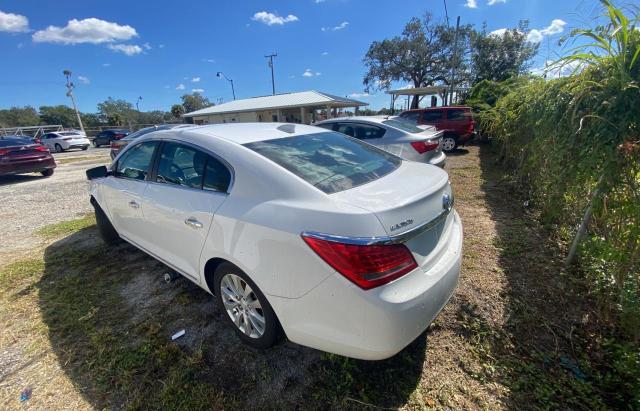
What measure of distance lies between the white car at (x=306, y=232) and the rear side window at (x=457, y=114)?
964 centimetres

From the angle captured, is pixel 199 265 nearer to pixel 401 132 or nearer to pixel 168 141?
pixel 168 141

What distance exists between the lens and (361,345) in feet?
5.20

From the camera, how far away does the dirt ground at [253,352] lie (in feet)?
6.07

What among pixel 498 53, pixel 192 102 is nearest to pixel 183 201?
pixel 498 53

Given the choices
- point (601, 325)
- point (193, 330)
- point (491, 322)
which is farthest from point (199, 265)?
point (601, 325)

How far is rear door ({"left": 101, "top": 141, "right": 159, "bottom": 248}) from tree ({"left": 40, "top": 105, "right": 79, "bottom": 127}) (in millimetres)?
75299

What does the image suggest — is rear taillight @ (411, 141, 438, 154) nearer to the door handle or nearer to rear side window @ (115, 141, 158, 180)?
rear side window @ (115, 141, 158, 180)

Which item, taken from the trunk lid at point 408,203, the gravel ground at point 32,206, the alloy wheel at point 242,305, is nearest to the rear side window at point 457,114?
the trunk lid at point 408,203

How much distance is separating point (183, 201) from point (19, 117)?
92.9 metres

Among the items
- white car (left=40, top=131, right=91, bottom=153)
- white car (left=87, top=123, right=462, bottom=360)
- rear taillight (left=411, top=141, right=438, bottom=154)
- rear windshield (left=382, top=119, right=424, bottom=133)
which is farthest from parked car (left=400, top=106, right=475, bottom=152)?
white car (left=40, top=131, right=91, bottom=153)

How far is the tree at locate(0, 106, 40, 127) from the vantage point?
62.4m

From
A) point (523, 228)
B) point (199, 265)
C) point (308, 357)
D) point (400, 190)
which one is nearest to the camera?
point (400, 190)

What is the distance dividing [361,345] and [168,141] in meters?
2.32

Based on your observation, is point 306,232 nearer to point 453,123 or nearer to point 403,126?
point 403,126
